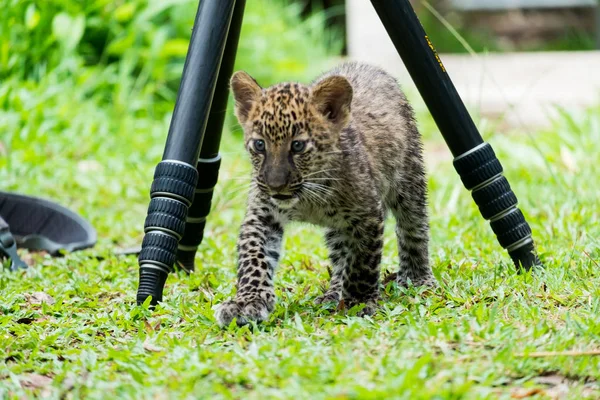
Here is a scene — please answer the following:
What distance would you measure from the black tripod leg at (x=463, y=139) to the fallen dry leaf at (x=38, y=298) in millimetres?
2436

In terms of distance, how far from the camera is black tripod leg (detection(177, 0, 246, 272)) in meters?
5.41

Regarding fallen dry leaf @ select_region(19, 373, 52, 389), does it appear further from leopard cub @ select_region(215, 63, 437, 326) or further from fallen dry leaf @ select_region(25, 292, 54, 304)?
fallen dry leaf @ select_region(25, 292, 54, 304)

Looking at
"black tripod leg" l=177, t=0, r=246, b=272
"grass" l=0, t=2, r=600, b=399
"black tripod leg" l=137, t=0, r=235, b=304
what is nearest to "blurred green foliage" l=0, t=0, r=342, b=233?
"grass" l=0, t=2, r=600, b=399

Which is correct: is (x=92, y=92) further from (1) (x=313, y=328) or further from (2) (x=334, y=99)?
(1) (x=313, y=328)

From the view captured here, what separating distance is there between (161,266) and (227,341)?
586 mm

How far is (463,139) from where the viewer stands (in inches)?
198

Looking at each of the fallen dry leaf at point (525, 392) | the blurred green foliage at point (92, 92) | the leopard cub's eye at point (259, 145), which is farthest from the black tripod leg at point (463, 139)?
the blurred green foliage at point (92, 92)

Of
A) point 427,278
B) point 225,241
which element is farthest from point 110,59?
point 427,278

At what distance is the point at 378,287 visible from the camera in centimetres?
501

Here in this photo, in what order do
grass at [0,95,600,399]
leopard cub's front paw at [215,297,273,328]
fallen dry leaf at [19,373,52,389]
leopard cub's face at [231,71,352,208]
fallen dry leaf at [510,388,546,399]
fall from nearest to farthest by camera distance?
fallen dry leaf at [510,388,546,399], grass at [0,95,600,399], fallen dry leaf at [19,373,52,389], leopard cub's front paw at [215,297,273,328], leopard cub's face at [231,71,352,208]

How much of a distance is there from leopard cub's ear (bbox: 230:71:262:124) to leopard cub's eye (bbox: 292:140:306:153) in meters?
0.39

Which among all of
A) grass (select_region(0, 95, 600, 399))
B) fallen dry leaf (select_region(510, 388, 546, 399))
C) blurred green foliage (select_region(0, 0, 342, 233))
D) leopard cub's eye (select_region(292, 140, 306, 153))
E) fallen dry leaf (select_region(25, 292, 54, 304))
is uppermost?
blurred green foliage (select_region(0, 0, 342, 233))

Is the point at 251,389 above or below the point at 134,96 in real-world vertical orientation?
below

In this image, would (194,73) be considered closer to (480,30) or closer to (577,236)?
(577,236)
